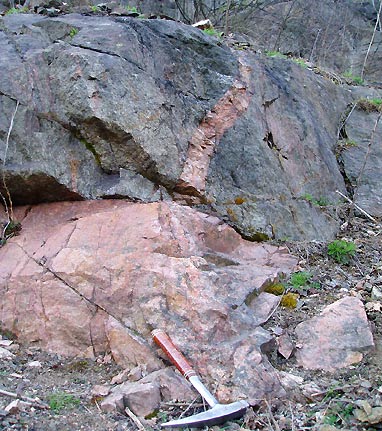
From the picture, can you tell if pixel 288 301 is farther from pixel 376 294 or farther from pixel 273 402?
pixel 273 402

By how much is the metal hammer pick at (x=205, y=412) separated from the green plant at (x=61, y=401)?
0.58 meters

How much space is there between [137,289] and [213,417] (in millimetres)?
1139

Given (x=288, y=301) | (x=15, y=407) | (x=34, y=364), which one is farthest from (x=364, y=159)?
(x=15, y=407)

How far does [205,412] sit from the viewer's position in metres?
2.76

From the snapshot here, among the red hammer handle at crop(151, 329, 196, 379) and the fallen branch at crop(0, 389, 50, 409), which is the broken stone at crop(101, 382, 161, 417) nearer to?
the red hammer handle at crop(151, 329, 196, 379)

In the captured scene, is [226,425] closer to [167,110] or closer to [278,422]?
[278,422]

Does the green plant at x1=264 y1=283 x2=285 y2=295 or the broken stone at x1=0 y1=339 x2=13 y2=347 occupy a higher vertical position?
the green plant at x1=264 y1=283 x2=285 y2=295

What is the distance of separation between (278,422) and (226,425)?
10.9 inches

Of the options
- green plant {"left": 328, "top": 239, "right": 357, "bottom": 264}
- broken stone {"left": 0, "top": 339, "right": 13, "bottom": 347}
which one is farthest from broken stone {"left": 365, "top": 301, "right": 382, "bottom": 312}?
broken stone {"left": 0, "top": 339, "right": 13, "bottom": 347}

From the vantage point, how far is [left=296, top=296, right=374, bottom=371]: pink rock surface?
3.33m

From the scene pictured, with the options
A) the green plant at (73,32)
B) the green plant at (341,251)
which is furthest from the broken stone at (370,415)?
the green plant at (73,32)

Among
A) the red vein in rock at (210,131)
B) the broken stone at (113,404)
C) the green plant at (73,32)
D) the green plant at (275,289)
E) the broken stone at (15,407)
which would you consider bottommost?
the broken stone at (15,407)

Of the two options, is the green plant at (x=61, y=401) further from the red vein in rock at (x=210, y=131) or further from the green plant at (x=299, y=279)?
the red vein in rock at (x=210, y=131)

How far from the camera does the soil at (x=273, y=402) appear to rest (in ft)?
8.99
